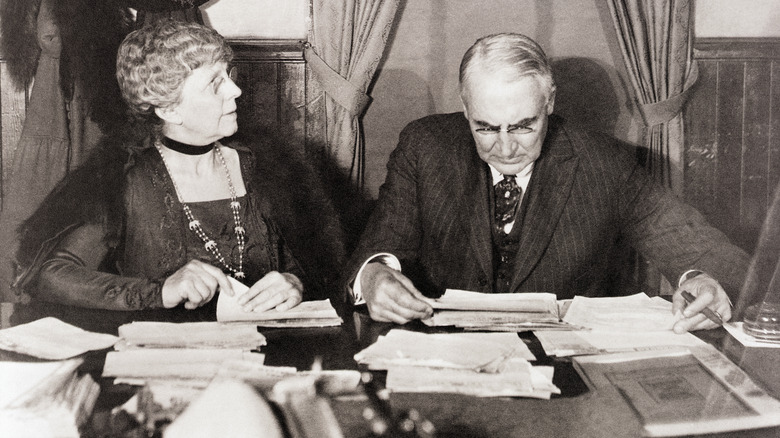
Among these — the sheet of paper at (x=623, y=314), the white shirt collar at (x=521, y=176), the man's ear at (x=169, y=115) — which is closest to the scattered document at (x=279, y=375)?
the sheet of paper at (x=623, y=314)

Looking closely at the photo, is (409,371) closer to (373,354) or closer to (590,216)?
(373,354)

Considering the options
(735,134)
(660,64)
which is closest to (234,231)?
(660,64)

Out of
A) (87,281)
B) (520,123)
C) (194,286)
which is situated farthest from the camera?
(520,123)

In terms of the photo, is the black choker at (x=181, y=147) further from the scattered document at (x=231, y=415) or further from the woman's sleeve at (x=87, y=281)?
the scattered document at (x=231, y=415)

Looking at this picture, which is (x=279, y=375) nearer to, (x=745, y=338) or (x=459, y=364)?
(x=459, y=364)

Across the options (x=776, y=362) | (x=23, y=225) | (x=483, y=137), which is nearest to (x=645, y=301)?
(x=776, y=362)

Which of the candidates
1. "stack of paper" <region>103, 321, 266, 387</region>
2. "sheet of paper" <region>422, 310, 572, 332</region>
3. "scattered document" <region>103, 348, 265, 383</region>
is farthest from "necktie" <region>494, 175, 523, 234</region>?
"scattered document" <region>103, 348, 265, 383</region>

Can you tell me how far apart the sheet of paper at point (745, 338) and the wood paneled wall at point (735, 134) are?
2.49 m

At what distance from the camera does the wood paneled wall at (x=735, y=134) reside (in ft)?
12.8

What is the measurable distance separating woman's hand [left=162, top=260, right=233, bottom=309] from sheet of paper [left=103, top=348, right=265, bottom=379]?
1.41 feet

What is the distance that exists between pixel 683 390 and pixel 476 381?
14.4 inches

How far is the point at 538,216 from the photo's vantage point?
2.34 metres

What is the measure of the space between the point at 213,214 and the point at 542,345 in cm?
141

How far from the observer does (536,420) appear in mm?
1186
